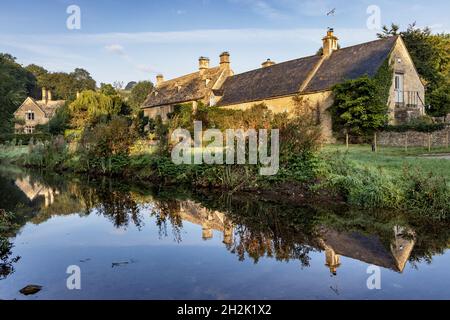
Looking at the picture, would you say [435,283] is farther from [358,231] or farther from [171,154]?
[171,154]

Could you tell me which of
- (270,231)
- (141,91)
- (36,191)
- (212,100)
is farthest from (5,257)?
(141,91)

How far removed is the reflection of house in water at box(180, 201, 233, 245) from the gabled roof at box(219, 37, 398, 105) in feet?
63.2

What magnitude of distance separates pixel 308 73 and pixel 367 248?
82.8ft

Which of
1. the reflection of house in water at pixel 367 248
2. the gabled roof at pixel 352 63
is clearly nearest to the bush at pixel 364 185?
the reflection of house in water at pixel 367 248

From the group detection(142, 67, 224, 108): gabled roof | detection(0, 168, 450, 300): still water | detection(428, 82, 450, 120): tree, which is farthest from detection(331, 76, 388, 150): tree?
detection(142, 67, 224, 108): gabled roof

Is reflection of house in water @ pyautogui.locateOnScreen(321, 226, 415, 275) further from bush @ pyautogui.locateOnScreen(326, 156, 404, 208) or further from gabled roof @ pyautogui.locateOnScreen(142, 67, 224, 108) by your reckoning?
gabled roof @ pyautogui.locateOnScreen(142, 67, 224, 108)

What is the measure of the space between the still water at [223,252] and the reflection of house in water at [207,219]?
28 millimetres

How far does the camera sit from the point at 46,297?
5.34m

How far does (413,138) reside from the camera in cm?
2278

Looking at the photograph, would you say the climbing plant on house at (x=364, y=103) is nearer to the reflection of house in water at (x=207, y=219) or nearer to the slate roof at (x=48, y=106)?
the reflection of house in water at (x=207, y=219)

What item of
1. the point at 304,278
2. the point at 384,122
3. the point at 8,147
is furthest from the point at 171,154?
the point at 8,147

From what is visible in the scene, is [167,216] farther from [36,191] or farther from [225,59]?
[225,59]
